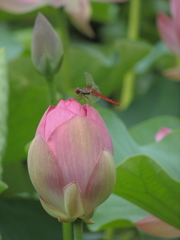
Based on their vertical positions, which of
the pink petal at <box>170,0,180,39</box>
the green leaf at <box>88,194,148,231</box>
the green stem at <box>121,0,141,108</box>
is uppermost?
the pink petal at <box>170,0,180,39</box>

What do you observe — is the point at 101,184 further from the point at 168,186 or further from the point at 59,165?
the point at 168,186

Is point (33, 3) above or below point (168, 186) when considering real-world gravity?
above

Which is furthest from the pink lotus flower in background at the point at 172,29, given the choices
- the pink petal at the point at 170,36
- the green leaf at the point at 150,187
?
the green leaf at the point at 150,187

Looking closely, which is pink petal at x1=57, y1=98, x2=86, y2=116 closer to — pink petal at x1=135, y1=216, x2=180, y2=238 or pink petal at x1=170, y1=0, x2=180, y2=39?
pink petal at x1=135, y1=216, x2=180, y2=238

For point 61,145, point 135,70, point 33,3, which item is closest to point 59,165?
point 61,145

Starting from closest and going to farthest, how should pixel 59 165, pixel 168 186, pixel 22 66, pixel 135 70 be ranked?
1. pixel 59 165
2. pixel 168 186
3. pixel 22 66
4. pixel 135 70

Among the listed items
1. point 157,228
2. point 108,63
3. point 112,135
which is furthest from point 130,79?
point 157,228

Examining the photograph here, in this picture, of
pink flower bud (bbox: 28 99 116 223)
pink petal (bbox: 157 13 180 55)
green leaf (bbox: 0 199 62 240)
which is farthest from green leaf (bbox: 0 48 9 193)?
pink petal (bbox: 157 13 180 55)
